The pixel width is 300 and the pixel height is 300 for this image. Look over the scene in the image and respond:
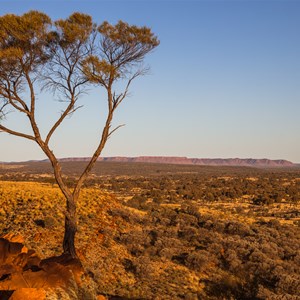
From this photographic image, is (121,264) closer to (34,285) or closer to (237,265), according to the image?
(237,265)

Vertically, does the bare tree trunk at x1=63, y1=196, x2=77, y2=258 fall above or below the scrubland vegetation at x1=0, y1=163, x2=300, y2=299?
above

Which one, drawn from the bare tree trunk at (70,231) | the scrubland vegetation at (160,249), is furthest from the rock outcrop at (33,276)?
the bare tree trunk at (70,231)

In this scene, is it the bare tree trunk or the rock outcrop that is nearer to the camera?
the rock outcrop

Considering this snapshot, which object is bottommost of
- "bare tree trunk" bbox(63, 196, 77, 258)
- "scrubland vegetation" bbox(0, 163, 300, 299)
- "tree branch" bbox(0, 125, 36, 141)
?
"scrubland vegetation" bbox(0, 163, 300, 299)

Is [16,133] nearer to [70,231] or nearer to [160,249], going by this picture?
[70,231]

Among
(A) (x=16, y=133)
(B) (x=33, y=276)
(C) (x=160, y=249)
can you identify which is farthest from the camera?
(C) (x=160, y=249)

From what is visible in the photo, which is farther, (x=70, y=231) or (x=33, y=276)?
(x=70, y=231)

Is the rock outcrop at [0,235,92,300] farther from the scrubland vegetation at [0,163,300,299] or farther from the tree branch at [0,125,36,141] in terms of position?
the tree branch at [0,125,36,141]

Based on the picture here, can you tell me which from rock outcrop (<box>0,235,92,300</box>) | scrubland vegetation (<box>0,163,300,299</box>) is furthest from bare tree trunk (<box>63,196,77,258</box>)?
rock outcrop (<box>0,235,92,300</box>)

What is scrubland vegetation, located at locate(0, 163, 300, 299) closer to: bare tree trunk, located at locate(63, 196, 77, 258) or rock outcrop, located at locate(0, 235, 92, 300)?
bare tree trunk, located at locate(63, 196, 77, 258)

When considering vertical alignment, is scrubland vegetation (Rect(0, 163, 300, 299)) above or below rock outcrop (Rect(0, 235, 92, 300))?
below

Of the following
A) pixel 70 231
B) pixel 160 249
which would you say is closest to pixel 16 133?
pixel 70 231

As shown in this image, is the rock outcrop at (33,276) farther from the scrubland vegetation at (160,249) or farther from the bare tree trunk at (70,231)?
the bare tree trunk at (70,231)

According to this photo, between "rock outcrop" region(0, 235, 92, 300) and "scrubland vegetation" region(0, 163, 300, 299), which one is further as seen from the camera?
"scrubland vegetation" region(0, 163, 300, 299)
